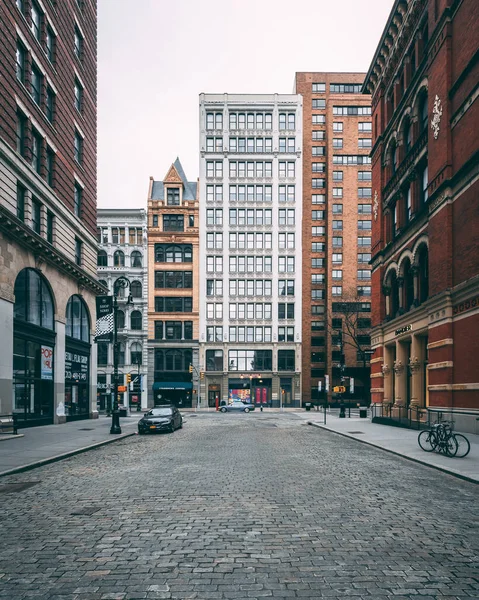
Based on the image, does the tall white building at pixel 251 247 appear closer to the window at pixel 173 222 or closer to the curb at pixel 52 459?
the window at pixel 173 222

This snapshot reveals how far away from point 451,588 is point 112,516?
5148 mm

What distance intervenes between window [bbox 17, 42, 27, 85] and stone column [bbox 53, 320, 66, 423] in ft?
42.6

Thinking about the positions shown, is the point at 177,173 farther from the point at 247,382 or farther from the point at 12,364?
the point at 12,364

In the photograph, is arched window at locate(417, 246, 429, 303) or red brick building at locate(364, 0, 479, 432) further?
arched window at locate(417, 246, 429, 303)

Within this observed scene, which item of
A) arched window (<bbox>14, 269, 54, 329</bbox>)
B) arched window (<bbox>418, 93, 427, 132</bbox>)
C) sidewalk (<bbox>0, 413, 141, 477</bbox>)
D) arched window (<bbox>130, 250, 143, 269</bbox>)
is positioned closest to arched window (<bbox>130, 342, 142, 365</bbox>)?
arched window (<bbox>130, 250, 143, 269</bbox>)

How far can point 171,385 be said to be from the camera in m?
64.2

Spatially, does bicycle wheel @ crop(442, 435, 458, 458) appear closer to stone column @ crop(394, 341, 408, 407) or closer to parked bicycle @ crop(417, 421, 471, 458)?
parked bicycle @ crop(417, 421, 471, 458)

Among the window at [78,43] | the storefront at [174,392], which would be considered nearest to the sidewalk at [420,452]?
the window at [78,43]

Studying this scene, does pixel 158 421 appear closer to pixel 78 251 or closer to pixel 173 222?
pixel 78 251

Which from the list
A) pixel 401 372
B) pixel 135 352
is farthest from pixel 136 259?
pixel 401 372

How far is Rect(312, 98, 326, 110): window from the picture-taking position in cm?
7481

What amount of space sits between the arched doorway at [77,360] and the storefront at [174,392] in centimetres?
2840

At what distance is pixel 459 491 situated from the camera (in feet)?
34.7

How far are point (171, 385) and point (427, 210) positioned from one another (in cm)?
4459
